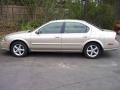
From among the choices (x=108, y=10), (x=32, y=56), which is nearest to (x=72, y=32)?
(x=32, y=56)

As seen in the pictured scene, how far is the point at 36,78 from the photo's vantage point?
704cm

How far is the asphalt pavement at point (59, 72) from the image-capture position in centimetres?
646

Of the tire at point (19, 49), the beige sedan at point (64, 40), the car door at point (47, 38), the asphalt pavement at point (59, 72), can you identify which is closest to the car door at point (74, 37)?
the beige sedan at point (64, 40)

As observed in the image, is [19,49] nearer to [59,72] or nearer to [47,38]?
[47,38]

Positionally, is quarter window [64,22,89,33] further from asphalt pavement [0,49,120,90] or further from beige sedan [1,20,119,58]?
asphalt pavement [0,49,120,90]

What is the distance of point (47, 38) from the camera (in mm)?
9625

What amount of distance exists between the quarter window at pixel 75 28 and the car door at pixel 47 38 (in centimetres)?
27

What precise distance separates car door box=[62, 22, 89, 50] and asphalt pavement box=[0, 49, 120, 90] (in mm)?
445

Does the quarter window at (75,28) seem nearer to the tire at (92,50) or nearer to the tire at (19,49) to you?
the tire at (92,50)

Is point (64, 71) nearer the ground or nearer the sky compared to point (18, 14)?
nearer the ground

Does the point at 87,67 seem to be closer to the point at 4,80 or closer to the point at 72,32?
the point at 72,32

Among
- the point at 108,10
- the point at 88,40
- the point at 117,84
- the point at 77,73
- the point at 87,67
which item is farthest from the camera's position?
the point at 108,10

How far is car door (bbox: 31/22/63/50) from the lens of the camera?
379 inches

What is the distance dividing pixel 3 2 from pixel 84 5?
532 centimetres
